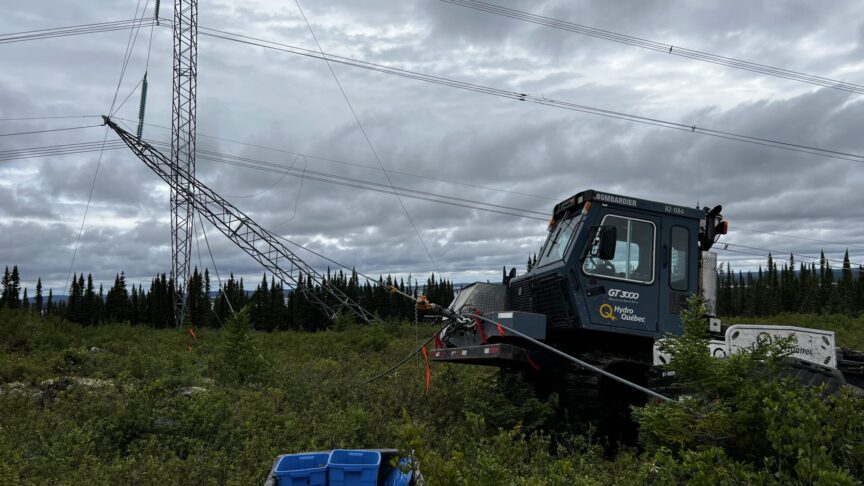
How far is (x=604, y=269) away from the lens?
972cm

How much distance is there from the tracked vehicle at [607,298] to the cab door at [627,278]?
0.05ft

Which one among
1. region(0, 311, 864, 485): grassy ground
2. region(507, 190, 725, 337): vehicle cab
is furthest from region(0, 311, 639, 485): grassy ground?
region(507, 190, 725, 337): vehicle cab

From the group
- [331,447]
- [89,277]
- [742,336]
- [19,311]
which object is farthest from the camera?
[89,277]

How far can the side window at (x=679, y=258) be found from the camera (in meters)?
9.93

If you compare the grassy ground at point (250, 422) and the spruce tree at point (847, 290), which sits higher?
the spruce tree at point (847, 290)

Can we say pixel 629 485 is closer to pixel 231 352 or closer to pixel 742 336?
pixel 742 336

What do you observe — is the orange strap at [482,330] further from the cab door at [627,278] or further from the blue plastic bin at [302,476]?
the blue plastic bin at [302,476]

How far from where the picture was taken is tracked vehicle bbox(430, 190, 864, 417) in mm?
9195

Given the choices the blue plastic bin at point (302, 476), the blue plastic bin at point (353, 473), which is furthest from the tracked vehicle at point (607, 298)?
the blue plastic bin at point (302, 476)

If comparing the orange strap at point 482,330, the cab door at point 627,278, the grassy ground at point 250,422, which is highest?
the cab door at point 627,278

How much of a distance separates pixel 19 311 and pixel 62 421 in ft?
48.1

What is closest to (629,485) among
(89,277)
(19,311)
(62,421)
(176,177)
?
(62,421)

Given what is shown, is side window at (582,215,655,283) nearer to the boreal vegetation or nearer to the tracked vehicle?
the tracked vehicle

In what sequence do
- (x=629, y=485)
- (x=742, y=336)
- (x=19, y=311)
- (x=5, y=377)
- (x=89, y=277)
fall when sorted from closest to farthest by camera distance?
(x=629, y=485) < (x=742, y=336) < (x=5, y=377) < (x=19, y=311) < (x=89, y=277)
